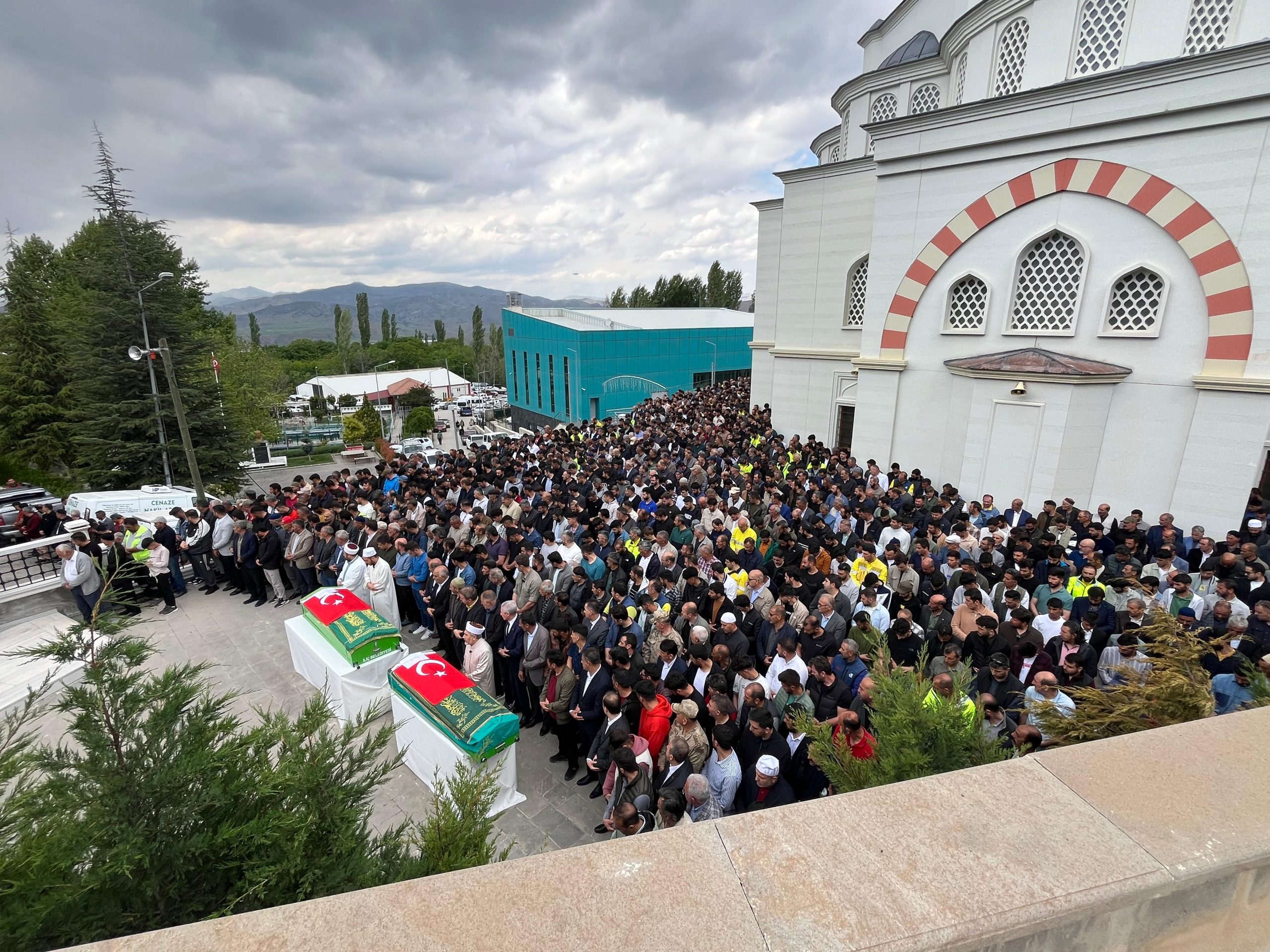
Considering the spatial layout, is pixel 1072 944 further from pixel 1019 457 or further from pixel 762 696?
pixel 1019 457

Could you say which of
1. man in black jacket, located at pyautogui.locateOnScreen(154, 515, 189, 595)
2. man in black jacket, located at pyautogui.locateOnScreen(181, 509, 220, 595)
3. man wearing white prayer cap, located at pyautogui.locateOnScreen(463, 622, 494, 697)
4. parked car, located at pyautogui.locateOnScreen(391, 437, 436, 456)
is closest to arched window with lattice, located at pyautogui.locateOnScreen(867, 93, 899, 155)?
man wearing white prayer cap, located at pyautogui.locateOnScreen(463, 622, 494, 697)

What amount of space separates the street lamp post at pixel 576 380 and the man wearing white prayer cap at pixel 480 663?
1349 inches

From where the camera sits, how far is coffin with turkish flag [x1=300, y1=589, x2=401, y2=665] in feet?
22.8

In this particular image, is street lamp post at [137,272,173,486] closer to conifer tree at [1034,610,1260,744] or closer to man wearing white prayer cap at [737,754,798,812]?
man wearing white prayer cap at [737,754,798,812]

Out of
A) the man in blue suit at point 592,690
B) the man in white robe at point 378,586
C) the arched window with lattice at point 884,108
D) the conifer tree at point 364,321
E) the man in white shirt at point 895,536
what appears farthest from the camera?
the conifer tree at point 364,321

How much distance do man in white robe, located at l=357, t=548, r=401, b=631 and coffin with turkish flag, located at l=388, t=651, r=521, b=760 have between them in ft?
8.22

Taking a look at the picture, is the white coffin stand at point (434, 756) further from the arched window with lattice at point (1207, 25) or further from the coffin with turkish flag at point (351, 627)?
the arched window with lattice at point (1207, 25)

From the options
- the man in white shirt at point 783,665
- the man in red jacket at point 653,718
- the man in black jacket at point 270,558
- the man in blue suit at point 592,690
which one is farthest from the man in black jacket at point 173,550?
the man in white shirt at point 783,665

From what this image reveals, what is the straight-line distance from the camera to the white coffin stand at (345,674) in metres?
6.90

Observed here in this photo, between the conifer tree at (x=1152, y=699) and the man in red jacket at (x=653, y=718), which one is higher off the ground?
the conifer tree at (x=1152, y=699)

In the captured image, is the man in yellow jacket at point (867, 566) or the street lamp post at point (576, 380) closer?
the man in yellow jacket at point (867, 566)

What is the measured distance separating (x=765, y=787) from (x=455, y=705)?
3.04 m

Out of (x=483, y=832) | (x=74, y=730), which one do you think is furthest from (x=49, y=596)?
(x=483, y=832)

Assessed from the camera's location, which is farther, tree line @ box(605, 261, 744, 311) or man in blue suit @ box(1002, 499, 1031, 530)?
tree line @ box(605, 261, 744, 311)
